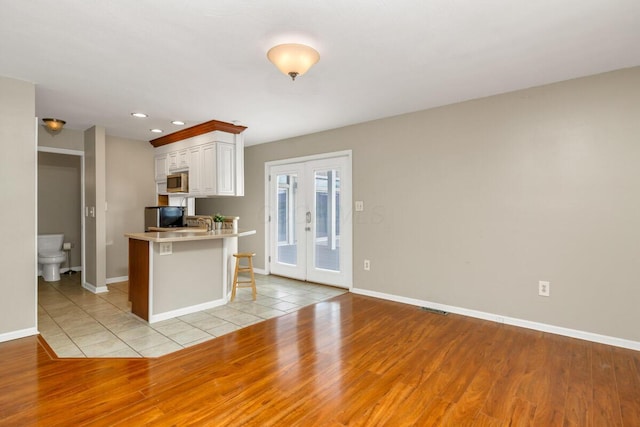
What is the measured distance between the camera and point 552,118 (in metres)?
3.17

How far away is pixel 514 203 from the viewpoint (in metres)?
3.40

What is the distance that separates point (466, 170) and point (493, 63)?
1242 millimetres

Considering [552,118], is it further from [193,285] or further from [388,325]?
[193,285]

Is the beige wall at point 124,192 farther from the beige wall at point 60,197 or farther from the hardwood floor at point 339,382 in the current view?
the hardwood floor at point 339,382

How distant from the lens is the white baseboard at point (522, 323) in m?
2.88

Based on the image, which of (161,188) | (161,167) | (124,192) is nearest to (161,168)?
(161,167)

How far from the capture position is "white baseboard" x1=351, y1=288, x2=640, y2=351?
2880mm

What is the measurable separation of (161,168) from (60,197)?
2.21 meters

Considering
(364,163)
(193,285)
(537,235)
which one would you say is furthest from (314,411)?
(364,163)

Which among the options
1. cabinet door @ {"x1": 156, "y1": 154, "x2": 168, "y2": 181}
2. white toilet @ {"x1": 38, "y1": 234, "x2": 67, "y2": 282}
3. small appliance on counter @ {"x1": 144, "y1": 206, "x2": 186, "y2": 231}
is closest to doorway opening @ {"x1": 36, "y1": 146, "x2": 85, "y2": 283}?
white toilet @ {"x1": 38, "y1": 234, "x2": 67, "y2": 282}

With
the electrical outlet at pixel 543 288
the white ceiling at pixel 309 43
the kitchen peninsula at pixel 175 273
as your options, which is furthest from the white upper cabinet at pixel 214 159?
the electrical outlet at pixel 543 288

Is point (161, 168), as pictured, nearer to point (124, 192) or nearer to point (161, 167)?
point (161, 167)

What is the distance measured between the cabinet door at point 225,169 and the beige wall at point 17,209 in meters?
1.98

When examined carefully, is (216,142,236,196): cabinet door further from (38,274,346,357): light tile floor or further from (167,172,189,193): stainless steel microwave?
(38,274,346,357): light tile floor
